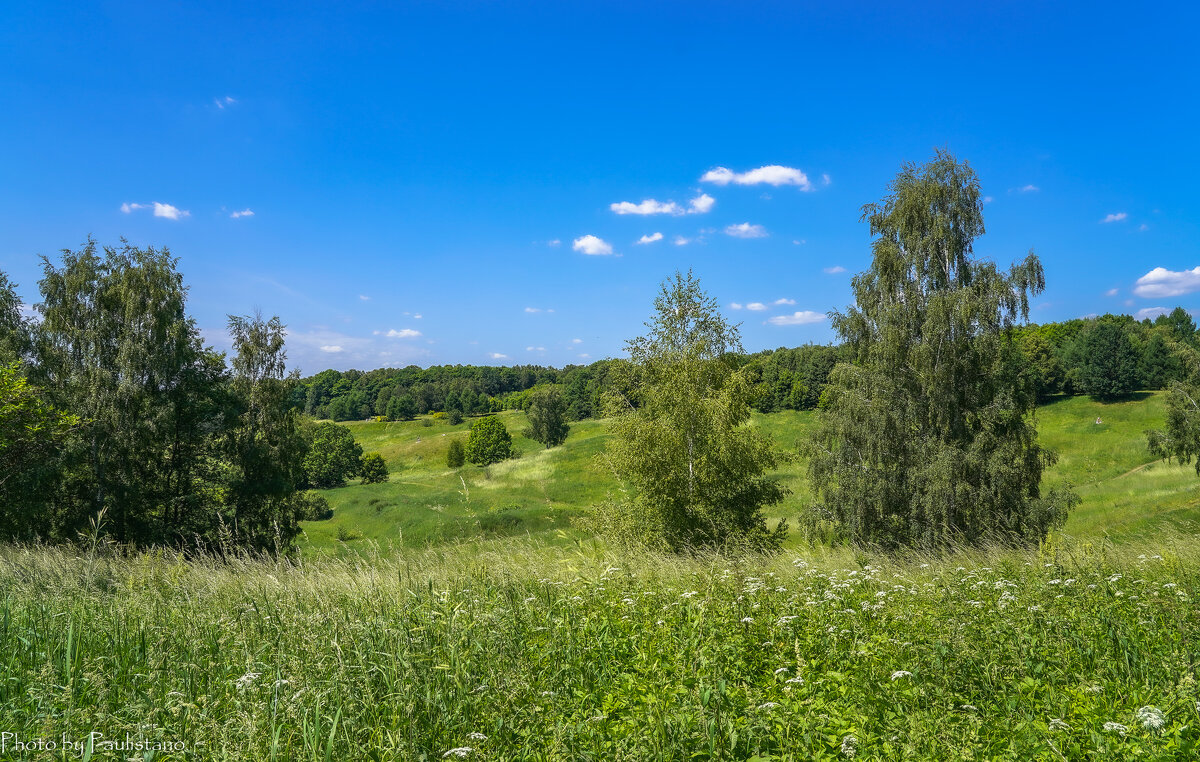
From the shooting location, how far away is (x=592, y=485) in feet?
161

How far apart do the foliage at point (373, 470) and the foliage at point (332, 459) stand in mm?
456

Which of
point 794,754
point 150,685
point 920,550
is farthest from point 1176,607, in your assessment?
point 920,550

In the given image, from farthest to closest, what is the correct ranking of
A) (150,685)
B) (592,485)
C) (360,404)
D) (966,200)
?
(360,404), (592,485), (966,200), (150,685)

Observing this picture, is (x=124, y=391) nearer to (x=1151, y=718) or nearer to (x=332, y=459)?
(x=1151, y=718)

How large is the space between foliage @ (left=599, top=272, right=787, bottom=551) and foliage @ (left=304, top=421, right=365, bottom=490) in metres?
57.9

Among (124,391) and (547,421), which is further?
(547,421)

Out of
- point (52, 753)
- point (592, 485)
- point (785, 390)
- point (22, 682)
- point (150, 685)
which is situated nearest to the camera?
point (52, 753)

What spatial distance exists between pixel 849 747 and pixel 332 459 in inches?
2903

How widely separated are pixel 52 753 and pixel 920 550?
20.6 meters

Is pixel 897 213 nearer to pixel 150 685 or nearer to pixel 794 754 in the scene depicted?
pixel 794 754

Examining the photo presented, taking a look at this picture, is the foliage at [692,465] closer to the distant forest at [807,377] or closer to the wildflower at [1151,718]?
the distant forest at [807,377]

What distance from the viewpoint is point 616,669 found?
4.10 metres

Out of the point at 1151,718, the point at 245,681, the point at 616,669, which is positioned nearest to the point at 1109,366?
the point at 1151,718

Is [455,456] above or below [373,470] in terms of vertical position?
above
